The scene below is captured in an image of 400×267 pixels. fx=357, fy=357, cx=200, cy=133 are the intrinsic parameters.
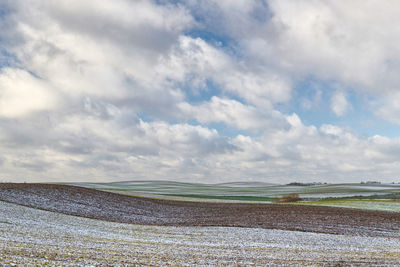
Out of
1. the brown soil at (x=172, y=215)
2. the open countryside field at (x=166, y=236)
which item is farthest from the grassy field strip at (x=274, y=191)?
the open countryside field at (x=166, y=236)

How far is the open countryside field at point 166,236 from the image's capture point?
53.1ft

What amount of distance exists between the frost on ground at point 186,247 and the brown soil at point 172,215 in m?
3.91

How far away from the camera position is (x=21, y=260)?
12.9m

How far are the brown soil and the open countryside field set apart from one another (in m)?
0.10

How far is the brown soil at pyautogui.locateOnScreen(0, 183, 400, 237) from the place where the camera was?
109ft

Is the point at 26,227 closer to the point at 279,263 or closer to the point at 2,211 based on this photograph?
the point at 2,211

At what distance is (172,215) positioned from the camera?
45188mm

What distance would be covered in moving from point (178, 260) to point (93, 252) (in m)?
4.00

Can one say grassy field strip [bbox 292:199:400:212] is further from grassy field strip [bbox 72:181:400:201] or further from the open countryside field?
grassy field strip [bbox 72:181:400:201]

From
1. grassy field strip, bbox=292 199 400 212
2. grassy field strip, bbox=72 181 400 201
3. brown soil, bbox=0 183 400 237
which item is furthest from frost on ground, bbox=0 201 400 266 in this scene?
grassy field strip, bbox=72 181 400 201

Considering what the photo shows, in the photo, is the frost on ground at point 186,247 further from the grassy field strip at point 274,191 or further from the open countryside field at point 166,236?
the grassy field strip at point 274,191

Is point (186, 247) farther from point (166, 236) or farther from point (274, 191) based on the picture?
point (274, 191)

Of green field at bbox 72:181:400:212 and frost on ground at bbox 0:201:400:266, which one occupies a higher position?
frost on ground at bbox 0:201:400:266

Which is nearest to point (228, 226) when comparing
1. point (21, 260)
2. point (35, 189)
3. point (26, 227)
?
point (26, 227)
